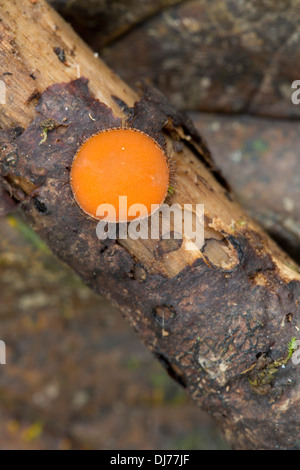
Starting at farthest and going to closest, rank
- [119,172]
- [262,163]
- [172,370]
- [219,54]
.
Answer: [262,163] → [219,54] → [172,370] → [119,172]

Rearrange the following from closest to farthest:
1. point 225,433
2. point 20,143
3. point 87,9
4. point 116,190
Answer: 1. point 116,190
2. point 20,143
3. point 225,433
4. point 87,9

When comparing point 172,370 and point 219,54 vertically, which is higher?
point 219,54

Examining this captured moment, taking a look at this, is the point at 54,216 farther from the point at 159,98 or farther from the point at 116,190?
the point at 159,98

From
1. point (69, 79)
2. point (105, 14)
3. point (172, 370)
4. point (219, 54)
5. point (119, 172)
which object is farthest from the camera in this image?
point (219, 54)

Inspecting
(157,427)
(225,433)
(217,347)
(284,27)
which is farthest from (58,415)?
(284,27)

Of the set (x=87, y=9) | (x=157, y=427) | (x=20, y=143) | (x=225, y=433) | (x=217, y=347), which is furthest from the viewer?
(x=157, y=427)

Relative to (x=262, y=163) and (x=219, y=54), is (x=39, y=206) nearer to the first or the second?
(x=219, y=54)

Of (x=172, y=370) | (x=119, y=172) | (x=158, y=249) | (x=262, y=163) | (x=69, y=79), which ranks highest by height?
(x=69, y=79)

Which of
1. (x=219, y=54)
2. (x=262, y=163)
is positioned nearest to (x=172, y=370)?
(x=262, y=163)

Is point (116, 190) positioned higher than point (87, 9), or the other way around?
point (87, 9)
